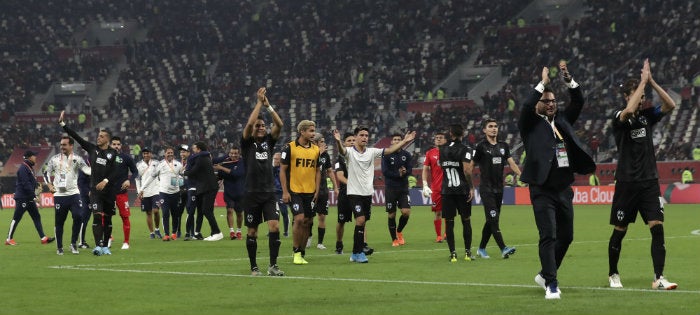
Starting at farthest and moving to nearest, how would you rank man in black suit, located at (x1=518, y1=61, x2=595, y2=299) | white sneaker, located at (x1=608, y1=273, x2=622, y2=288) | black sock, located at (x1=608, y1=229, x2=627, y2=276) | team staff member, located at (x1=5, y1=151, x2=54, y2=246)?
team staff member, located at (x1=5, y1=151, x2=54, y2=246) < black sock, located at (x1=608, y1=229, x2=627, y2=276) < white sneaker, located at (x1=608, y1=273, x2=622, y2=288) < man in black suit, located at (x1=518, y1=61, x2=595, y2=299)

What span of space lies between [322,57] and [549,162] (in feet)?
192

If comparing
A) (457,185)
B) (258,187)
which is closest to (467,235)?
(457,185)

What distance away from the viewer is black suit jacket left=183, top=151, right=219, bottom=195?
27750 millimetres

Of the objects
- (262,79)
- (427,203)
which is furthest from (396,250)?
(262,79)

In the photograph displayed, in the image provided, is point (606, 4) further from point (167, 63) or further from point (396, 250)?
point (396, 250)

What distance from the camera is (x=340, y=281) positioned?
1536 centimetres

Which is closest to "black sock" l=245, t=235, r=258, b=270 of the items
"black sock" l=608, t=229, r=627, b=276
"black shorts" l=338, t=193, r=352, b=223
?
"black shorts" l=338, t=193, r=352, b=223

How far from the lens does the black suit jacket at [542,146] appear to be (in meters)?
12.7

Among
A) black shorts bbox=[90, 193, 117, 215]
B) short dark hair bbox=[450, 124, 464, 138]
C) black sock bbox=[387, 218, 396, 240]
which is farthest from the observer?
black sock bbox=[387, 218, 396, 240]

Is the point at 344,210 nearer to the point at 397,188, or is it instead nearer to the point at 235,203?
the point at 397,188

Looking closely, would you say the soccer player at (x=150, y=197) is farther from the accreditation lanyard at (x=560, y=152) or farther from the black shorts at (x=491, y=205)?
the accreditation lanyard at (x=560, y=152)

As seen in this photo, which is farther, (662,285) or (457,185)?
(457,185)

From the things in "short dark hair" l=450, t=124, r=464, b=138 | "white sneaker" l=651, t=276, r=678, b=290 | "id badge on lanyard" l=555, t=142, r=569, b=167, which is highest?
"short dark hair" l=450, t=124, r=464, b=138

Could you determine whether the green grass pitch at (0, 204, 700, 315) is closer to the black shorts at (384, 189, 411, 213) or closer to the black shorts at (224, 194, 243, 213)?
the black shorts at (384, 189, 411, 213)
